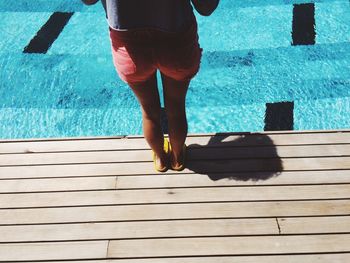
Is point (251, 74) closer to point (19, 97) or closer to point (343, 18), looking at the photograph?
point (343, 18)

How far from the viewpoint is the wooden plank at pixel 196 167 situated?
2.59 meters

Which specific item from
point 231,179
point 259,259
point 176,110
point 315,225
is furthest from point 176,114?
point 315,225

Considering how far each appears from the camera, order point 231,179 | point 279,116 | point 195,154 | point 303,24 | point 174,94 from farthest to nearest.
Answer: point 303,24 → point 279,116 → point 195,154 → point 231,179 → point 174,94

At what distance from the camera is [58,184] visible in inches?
101

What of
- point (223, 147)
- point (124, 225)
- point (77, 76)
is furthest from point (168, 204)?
point (77, 76)

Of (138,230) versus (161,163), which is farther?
(161,163)

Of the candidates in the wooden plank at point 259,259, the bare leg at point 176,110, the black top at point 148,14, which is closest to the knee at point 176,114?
the bare leg at point 176,110

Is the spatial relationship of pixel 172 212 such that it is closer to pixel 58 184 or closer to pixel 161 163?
pixel 161 163

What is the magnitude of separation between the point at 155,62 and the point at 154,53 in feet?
0.21

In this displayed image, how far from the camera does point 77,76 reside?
4.39 m

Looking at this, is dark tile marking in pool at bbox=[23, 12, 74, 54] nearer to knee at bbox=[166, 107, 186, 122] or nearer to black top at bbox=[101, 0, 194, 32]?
knee at bbox=[166, 107, 186, 122]

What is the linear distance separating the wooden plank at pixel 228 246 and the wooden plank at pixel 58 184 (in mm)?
508

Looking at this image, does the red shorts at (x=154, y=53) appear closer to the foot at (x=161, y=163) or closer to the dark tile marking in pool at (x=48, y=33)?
the foot at (x=161, y=163)

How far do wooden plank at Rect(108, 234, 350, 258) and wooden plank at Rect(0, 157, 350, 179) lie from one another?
0.56m
